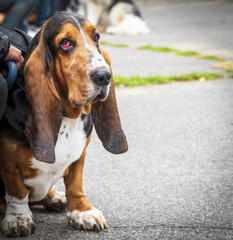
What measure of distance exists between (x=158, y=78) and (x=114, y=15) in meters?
5.61

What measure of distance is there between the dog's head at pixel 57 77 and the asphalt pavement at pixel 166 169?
0.65m

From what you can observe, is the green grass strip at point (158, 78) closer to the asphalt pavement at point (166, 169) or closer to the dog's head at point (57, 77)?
the asphalt pavement at point (166, 169)

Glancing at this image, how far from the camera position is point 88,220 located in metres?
2.69

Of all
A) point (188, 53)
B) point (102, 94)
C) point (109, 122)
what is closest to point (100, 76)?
point (102, 94)

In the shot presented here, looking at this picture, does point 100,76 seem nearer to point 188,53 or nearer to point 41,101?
point 41,101

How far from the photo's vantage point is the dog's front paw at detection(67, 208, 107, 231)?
106 inches

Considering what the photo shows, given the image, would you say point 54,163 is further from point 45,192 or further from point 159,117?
point 159,117

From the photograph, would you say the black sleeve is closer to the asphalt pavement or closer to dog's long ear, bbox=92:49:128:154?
dog's long ear, bbox=92:49:128:154

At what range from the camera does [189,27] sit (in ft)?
37.8

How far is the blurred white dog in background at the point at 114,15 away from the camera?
10.9 meters

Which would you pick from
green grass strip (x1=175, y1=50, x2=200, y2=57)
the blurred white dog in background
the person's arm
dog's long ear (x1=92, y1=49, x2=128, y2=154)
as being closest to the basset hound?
dog's long ear (x1=92, y1=49, x2=128, y2=154)

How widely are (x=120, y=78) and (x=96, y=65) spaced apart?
387cm

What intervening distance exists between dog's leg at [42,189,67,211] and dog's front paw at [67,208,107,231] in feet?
0.70

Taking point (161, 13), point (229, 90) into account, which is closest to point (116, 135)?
point (229, 90)
